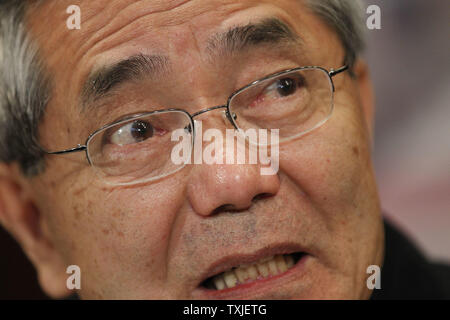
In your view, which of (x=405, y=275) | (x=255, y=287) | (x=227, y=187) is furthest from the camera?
(x=405, y=275)

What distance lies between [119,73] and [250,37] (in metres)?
0.38

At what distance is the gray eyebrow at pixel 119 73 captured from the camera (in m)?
1.47

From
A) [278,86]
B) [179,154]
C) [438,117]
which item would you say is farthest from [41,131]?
[438,117]

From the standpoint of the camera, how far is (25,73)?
1.68 meters

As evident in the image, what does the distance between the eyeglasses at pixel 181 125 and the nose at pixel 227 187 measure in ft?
0.31

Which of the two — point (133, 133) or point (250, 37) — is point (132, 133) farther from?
point (250, 37)

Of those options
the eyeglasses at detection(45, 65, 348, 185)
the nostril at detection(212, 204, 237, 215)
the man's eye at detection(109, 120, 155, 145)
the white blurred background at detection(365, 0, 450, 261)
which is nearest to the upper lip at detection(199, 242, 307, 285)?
the nostril at detection(212, 204, 237, 215)

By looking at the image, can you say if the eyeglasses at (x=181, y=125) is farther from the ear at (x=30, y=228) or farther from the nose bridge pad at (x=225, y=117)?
the ear at (x=30, y=228)

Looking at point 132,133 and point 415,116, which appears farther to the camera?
point 415,116

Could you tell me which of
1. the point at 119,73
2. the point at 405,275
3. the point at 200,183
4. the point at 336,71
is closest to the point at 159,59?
the point at 119,73

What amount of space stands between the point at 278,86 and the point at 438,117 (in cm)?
156

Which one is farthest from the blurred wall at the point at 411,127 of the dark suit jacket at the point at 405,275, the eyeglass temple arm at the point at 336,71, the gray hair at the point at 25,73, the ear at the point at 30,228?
the eyeglass temple arm at the point at 336,71

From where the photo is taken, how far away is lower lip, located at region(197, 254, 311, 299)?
154 centimetres

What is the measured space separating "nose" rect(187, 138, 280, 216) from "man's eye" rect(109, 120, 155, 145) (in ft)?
0.69
